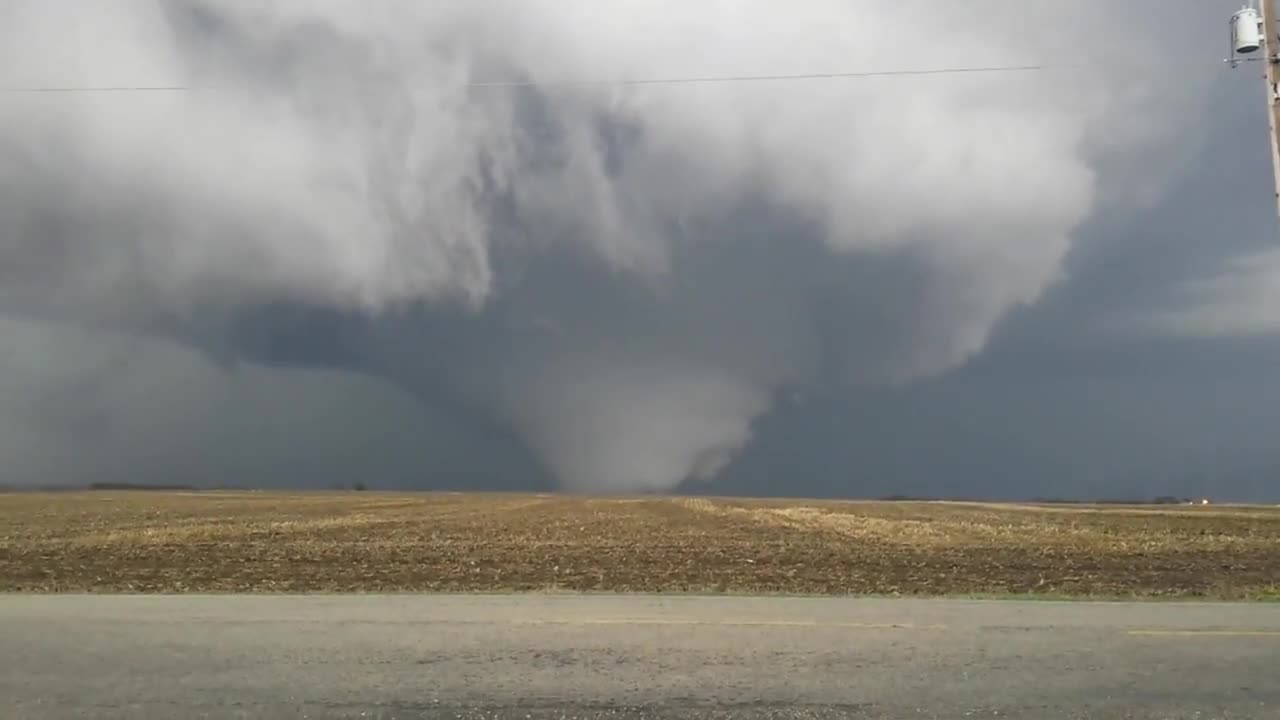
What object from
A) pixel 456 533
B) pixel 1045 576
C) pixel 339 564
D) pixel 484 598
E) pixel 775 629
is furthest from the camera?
pixel 456 533

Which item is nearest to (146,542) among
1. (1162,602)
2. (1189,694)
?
(1162,602)

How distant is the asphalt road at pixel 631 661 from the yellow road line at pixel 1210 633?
4 cm

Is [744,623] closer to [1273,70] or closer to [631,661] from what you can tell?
[631,661]

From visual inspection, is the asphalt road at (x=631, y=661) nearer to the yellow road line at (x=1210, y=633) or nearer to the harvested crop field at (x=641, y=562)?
the yellow road line at (x=1210, y=633)

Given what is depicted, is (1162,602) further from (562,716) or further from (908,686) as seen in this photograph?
(562,716)

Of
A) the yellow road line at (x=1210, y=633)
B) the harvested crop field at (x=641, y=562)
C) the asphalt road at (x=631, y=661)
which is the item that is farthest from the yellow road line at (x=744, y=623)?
the harvested crop field at (x=641, y=562)

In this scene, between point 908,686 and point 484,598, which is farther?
point 484,598

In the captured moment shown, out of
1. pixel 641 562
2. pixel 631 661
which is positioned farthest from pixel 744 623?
pixel 641 562

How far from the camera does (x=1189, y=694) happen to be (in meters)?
8.50

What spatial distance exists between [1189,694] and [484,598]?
393 inches

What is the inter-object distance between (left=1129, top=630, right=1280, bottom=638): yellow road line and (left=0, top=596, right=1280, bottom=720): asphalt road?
4 cm

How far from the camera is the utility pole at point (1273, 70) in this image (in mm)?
14328

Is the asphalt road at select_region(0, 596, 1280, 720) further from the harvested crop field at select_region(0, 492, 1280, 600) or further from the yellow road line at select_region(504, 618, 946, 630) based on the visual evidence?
the harvested crop field at select_region(0, 492, 1280, 600)

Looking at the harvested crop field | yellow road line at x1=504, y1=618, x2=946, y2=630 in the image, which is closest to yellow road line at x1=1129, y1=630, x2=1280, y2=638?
yellow road line at x1=504, y1=618, x2=946, y2=630
